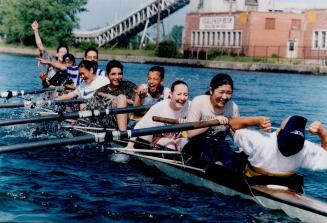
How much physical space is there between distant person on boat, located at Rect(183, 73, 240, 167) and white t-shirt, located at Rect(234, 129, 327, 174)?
1147 mm

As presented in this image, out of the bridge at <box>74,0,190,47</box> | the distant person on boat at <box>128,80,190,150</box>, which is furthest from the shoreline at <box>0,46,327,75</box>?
the distant person on boat at <box>128,80,190,150</box>

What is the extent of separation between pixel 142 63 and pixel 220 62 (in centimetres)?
1051

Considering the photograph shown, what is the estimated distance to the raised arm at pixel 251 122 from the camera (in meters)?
7.42

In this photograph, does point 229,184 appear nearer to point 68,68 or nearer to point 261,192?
point 261,192

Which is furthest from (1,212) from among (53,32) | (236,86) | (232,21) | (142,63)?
(53,32)

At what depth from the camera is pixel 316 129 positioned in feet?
24.0

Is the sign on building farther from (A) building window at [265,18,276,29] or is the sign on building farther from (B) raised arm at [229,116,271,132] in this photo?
(B) raised arm at [229,116,271,132]

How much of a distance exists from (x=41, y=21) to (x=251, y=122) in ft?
269

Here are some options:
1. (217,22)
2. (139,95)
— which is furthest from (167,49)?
(139,95)

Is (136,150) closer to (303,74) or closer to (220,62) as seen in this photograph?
(303,74)

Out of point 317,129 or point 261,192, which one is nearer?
point 317,129

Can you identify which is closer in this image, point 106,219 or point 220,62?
point 106,219

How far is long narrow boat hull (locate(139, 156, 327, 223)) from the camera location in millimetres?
7371

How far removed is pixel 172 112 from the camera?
33.5 feet
